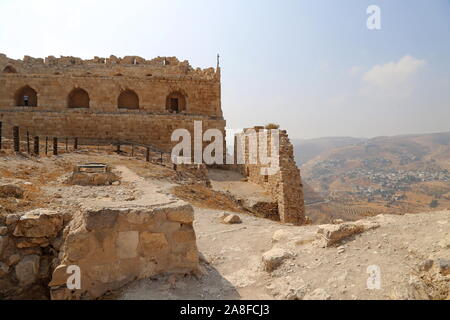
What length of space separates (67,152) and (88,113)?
6651 millimetres

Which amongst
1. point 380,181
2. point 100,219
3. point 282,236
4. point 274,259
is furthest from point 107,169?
point 380,181

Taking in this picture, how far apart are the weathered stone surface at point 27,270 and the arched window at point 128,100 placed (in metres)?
19.1

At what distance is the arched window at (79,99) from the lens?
2097cm

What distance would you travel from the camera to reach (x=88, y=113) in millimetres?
18750

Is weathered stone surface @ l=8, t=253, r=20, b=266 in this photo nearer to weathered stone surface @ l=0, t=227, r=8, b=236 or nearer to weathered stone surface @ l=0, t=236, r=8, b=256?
weathered stone surface @ l=0, t=236, r=8, b=256

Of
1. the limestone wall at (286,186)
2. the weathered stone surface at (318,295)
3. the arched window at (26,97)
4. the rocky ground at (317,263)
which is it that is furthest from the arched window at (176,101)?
the weathered stone surface at (318,295)

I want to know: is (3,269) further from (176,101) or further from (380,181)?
(380,181)

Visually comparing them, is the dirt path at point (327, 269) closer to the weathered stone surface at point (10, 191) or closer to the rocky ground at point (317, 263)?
the rocky ground at point (317, 263)

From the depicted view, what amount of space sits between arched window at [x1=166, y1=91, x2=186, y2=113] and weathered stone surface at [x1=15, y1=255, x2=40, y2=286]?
18.5 m

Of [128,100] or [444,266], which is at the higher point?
[128,100]

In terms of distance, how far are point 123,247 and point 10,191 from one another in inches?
136

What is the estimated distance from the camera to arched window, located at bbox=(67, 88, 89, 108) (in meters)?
21.0

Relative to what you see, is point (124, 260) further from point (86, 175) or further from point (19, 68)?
point (19, 68)

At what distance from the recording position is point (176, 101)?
22172 millimetres
